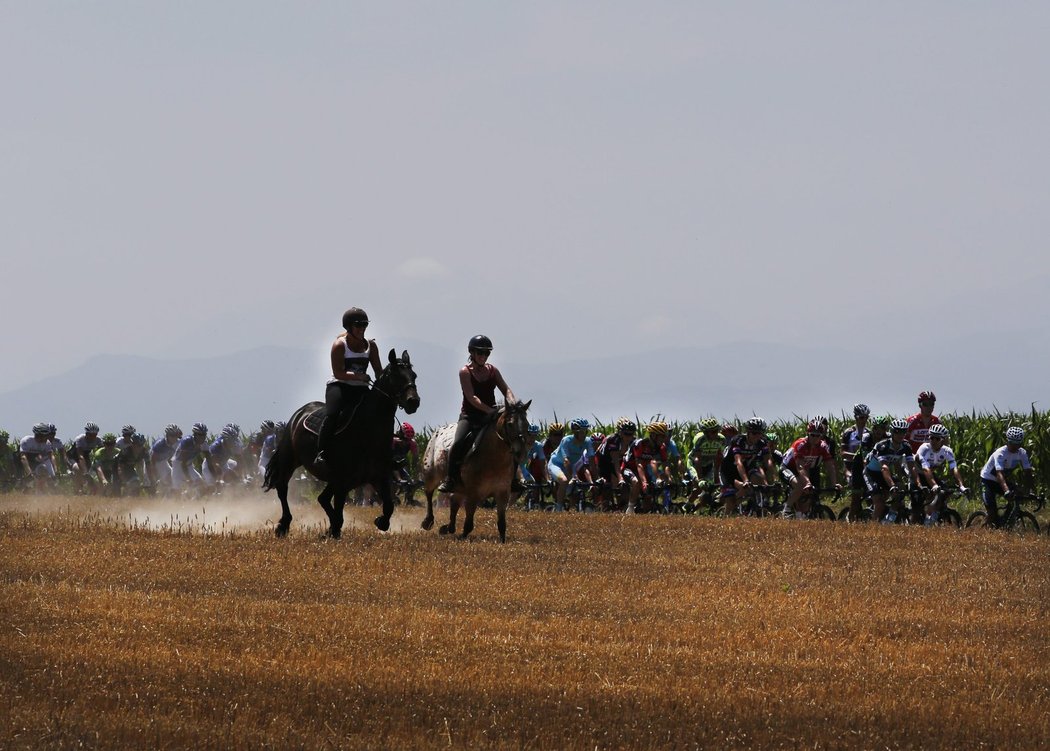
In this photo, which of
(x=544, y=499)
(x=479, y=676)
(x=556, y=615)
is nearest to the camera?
(x=479, y=676)

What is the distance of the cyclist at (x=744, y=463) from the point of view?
95.9 feet

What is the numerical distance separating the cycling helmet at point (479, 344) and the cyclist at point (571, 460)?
35.1 feet

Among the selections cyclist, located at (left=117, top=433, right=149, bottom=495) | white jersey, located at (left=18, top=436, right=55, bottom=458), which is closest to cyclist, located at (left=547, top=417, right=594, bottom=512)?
cyclist, located at (left=117, top=433, right=149, bottom=495)

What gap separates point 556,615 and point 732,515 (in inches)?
596

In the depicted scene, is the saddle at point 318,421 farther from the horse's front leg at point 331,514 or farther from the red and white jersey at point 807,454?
the red and white jersey at point 807,454

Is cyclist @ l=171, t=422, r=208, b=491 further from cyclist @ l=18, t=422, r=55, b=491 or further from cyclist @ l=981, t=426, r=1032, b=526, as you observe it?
cyclist @ l=981, t=426, r=1032, b=526

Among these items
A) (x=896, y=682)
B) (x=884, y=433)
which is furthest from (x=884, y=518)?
(x=896, y=682)

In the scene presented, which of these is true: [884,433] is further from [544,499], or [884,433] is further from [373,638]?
[373,638]

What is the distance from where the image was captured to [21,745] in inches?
359

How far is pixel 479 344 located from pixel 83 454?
77.0 ft

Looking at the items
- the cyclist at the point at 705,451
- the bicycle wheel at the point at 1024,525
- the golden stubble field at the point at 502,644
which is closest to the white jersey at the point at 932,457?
the bicycle wheel at the point at 1024,525

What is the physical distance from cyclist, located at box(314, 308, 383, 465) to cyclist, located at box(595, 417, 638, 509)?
11261 mm

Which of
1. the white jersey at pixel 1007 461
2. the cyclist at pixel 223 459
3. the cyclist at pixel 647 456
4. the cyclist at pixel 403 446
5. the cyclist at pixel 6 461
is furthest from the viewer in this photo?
the cyclist at pixel 6 461

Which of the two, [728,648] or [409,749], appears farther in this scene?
[728,648]
